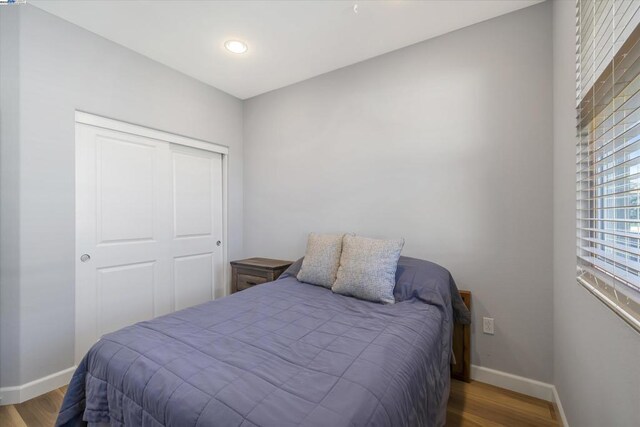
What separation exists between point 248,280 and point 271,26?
2.20 metres

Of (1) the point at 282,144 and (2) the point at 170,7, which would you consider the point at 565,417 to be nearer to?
(1) the point at 282,144

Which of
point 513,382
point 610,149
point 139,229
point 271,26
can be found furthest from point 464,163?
point 139,229

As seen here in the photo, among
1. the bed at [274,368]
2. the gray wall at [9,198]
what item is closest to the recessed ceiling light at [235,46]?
the gray wall at [9,198]

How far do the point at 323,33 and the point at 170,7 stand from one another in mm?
1069

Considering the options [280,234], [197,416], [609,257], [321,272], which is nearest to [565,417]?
[609,257]

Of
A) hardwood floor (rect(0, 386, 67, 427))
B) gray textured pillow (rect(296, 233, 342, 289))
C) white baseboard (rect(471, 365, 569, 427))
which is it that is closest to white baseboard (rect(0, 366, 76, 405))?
hardwood floor (rect(0, 386, 67, 427))

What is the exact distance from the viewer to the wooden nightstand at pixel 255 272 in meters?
2.60

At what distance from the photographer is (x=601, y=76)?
1007mm

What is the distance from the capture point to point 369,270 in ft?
5.93

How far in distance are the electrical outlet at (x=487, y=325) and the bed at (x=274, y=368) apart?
1.52 feet

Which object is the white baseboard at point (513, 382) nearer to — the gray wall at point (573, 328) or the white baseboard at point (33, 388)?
the gray wall at point (573, 328)

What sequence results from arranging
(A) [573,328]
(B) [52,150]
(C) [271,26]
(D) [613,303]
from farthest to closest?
(C) [271,26]
(B) [52,150]
(A) [573,328]
(D) [613,303]

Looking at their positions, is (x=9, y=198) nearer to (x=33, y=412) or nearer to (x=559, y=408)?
(x=33, y=412)

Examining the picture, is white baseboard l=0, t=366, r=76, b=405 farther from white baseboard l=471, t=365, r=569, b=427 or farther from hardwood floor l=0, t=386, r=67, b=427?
white baseboard l=471, t=365, r=569, b=427
